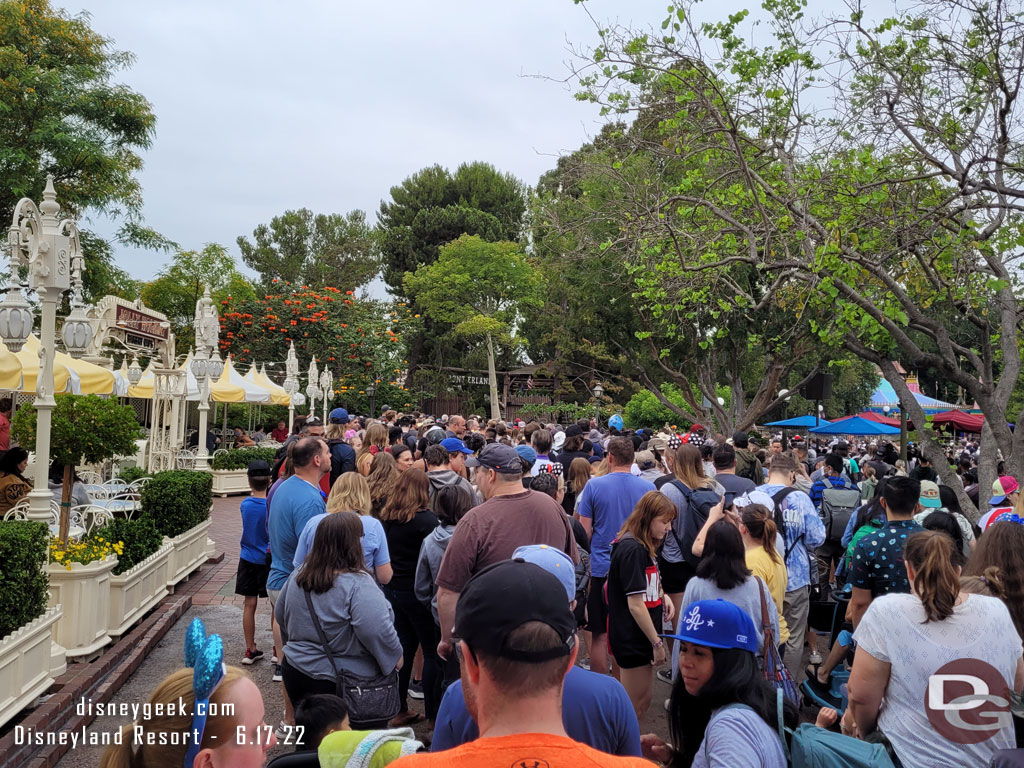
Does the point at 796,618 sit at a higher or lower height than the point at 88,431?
lower

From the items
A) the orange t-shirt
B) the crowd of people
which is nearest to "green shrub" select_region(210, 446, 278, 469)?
the crowd of people

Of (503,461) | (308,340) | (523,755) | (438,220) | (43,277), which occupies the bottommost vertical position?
(523,755)

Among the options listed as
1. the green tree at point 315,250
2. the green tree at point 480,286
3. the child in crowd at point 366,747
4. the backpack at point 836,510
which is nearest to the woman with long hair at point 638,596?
the child in crowd at point 366,747

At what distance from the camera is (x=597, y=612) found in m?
5.38

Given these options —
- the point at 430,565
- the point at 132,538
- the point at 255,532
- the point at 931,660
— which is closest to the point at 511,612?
the point at 931,660

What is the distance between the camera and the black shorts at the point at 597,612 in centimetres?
530

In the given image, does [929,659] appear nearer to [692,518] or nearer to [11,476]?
[692,518]

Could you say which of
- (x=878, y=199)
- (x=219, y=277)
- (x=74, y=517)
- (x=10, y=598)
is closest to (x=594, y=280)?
(x=878, y=199)

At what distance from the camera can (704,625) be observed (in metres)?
2.58

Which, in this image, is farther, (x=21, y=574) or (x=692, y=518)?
(x=692, y=518)

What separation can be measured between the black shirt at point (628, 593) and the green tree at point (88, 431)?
5.46m

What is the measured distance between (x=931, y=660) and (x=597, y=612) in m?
2.92

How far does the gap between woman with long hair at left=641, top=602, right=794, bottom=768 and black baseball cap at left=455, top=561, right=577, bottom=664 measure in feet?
3.38

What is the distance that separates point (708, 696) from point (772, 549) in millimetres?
2314
